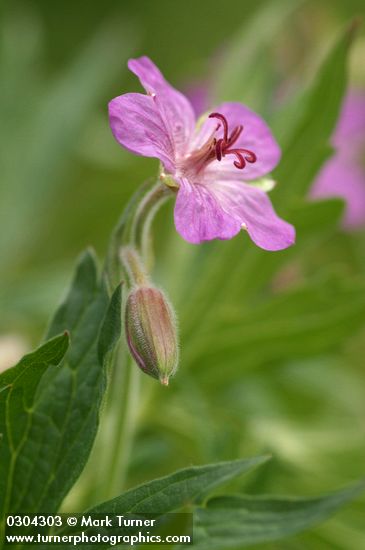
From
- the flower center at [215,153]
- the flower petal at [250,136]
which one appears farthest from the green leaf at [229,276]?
the flower center at [215,153]

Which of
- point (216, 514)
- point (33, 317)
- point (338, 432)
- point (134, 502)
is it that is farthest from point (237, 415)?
point (134, 502)

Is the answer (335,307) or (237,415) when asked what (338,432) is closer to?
(237,415)

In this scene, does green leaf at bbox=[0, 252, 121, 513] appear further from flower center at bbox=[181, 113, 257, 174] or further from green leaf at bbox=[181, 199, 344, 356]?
green leaf at bbox=[181, 199, 344, 356]

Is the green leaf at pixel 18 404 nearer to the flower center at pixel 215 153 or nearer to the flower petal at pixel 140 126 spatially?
the flower petal at pixel 140 126

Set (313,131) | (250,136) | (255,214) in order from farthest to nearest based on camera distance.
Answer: (313,131) → (250,136) → (255,214)

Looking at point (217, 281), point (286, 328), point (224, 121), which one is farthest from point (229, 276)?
point (224, 121)

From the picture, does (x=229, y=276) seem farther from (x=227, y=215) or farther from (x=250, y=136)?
(x=227, y=215)
